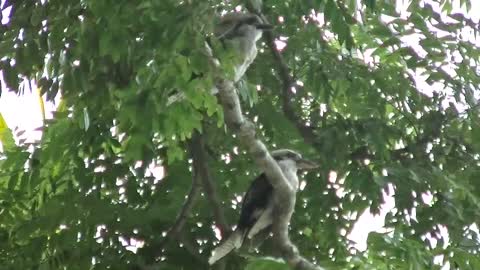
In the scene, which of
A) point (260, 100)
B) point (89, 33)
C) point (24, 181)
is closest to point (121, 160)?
point (24, 181)

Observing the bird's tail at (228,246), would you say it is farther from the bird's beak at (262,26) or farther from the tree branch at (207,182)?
the bird's beak at (262,26)

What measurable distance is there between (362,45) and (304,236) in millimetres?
997

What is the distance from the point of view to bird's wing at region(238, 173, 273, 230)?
4020mm

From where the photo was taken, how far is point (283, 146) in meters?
4.42

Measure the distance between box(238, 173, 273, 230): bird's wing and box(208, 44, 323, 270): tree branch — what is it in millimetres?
258

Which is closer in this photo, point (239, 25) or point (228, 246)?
point (228, 246)

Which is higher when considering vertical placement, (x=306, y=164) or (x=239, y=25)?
(x=239, y=25)

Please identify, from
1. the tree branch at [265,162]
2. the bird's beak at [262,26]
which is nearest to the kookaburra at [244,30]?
the bird's beak at [262,26]

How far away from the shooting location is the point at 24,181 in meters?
4.12

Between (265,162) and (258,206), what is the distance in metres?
0.71

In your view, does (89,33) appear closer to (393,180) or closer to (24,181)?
(24,181)

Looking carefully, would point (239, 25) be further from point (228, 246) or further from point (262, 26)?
point (228, 246)

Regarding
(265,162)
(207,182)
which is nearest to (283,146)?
(207,182)

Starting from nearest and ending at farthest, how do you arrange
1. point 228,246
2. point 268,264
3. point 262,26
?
1. point 268,264
2. point 228,246
3. point 262,26
